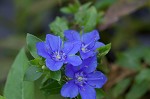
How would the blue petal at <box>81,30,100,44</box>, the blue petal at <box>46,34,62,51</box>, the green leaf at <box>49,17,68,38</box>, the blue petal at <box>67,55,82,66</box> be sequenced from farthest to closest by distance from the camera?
the green leaf at <box>49,17,68,38</box> < the blue petal at <box>81,30,100,44</box> < the blue petal at <box>46,34,62,51</box> < the blue petal at <box>67,55,82,66</box>

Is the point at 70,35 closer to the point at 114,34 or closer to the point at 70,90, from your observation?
the point at 70,90

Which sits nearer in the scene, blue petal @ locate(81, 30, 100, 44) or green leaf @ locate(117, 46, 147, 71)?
blue petal @ locate(81, 30, 100, 44)

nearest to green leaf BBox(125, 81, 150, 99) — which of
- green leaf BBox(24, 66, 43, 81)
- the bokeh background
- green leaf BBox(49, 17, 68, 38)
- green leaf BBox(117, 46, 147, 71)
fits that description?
the bokeh background

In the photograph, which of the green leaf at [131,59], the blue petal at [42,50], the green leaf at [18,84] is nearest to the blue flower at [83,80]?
the blue petal at [42,50]

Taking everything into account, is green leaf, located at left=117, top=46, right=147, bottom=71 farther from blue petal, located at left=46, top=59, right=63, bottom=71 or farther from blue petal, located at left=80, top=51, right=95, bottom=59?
blue petal, located at left=46, top=59, right=63, bottom=71

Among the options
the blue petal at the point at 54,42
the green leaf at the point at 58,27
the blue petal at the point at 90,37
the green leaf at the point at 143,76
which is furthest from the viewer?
the green leaf at the point at 143,76

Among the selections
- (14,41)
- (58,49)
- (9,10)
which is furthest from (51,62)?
(9,10)

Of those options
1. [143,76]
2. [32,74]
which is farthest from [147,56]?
[32,74]

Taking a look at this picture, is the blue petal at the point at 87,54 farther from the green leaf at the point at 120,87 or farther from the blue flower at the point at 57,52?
the green leaf at the point at 120,87
